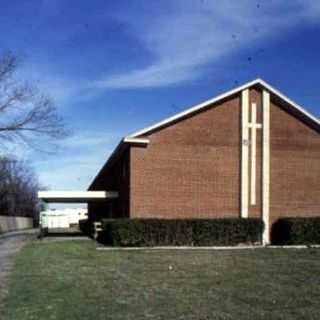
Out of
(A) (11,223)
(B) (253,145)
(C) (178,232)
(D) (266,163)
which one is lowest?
(A) (11,223)

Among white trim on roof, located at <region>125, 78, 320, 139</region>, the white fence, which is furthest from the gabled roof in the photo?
the white fence

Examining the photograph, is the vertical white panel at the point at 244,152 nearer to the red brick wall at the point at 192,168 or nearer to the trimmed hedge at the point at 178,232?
the red brick wall at the point at 192,168

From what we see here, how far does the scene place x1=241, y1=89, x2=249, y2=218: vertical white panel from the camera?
33.1 meters

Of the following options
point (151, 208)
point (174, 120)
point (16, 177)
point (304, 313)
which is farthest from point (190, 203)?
point (16, 177)

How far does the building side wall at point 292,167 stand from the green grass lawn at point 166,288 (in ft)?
40.8

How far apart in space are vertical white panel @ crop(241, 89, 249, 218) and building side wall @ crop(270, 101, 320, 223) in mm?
1399

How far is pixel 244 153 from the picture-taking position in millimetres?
33281

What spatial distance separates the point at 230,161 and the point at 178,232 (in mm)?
5466

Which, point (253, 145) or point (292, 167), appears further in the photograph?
point (292, 167)

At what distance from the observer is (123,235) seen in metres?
28.5

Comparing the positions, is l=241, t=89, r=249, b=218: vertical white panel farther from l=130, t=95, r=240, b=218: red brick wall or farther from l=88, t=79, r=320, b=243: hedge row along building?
l=130, t=95, r=240, b=218: red brick wall

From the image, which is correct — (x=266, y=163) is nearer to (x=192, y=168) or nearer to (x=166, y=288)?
(x=192, y=168)

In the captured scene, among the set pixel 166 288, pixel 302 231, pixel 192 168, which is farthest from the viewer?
pixel 192 168

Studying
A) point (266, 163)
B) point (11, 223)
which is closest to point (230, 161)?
point (266, 163)
